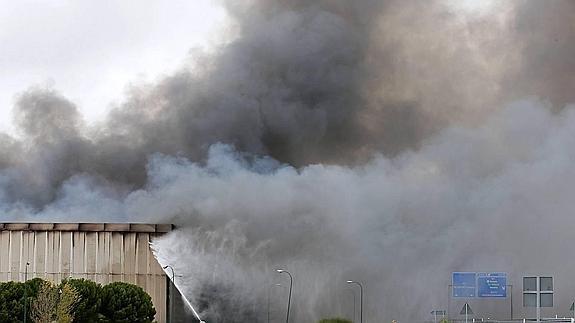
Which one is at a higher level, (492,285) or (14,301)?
(492,285)

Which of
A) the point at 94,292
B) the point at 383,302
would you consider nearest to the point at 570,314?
the point at 383,302

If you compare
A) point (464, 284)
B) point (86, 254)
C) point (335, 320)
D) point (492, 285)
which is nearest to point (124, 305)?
point (86, 254)

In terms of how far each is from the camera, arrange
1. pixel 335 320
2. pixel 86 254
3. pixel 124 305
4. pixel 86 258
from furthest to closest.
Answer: pixel 86 258 → pixel 86 254 → pixel 335 320 → pixel 124 305

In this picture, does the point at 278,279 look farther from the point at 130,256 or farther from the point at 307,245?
the point at 130,256

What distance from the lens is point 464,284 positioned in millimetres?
100438

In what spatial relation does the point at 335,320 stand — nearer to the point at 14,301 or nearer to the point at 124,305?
the point at 124,305

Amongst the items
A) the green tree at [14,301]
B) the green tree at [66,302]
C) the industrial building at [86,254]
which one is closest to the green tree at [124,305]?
the green tree at [66,302]

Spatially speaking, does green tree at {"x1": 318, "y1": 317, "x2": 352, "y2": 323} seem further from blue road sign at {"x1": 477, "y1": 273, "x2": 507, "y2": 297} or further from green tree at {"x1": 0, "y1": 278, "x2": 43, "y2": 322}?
green tree at {"x1": 0, "y1": 278, "x2": 43, "y2": 322}

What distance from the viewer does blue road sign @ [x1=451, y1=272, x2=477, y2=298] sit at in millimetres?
100312

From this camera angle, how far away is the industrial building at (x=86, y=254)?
13112cm

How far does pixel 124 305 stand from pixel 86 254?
1944cm

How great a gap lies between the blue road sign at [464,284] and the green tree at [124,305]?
32.2 metres

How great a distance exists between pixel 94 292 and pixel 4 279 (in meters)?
26.5

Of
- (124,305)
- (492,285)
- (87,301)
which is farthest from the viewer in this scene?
(124,305)
